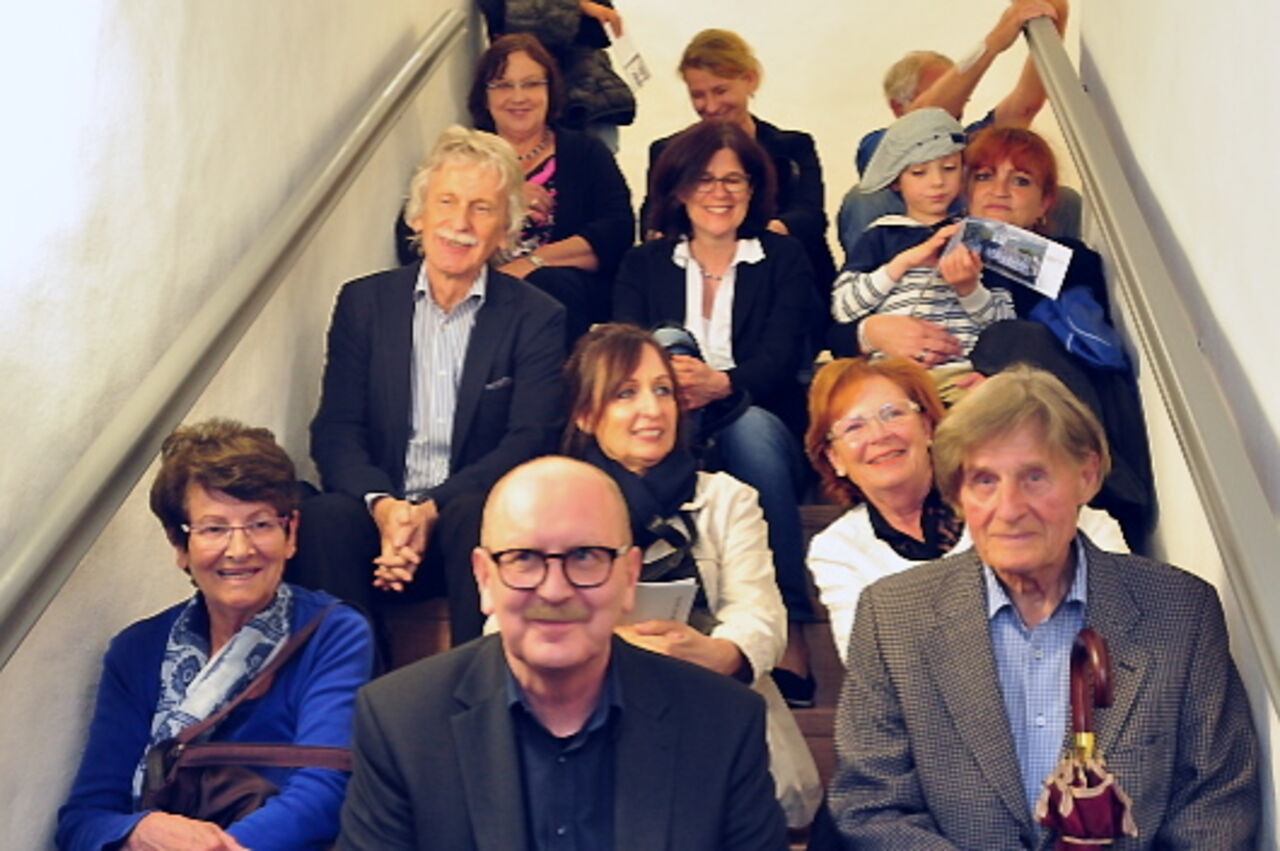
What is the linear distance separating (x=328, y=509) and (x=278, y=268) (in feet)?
1.81

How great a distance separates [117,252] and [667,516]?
105 centimetres

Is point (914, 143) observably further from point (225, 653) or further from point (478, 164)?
point (225, 653)

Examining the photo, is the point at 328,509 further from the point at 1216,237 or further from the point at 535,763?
the point at 1216,237

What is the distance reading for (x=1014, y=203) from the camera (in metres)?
4.63

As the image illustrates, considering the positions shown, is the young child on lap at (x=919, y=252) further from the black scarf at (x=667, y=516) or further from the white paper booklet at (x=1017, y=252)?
the black scarf at (x=667, y=516)

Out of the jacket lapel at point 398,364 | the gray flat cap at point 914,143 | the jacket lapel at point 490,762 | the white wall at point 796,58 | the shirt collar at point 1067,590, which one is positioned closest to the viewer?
the jacket lapel at point 490,762

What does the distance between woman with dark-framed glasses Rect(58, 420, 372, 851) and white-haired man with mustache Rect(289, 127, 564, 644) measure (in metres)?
0.37

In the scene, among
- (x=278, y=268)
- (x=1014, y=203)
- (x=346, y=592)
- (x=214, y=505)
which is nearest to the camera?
(x=214, y=505)

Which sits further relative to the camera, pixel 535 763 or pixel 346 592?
pixel 346 592

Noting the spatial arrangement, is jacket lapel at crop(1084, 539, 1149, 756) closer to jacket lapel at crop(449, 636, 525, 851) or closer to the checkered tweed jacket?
the checkered tweed jacket

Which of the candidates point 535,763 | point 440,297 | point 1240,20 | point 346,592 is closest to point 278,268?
point 440,297

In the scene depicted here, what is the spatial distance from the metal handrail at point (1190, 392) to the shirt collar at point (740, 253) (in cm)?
76

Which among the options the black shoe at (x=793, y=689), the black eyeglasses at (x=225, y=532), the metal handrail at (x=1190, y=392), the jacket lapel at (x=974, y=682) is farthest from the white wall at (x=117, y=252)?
the metal handrail at (x=1190, y=392)

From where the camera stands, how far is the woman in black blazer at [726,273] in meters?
4.62
